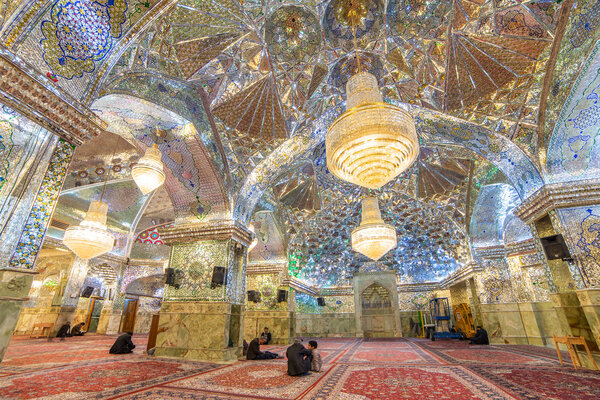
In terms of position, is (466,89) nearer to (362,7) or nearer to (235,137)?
(362,7)

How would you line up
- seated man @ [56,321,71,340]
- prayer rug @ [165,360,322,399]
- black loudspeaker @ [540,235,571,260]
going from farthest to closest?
seated man @ [56,321,71,340] < black loudspeaker @ [540,235,571,260] < prayer rug @ [165,360,322,399]

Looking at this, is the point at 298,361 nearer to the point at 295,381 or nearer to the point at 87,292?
the point at 295,381

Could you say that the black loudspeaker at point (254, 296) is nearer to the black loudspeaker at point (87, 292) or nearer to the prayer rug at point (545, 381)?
the prayer rug at point (545, 381)

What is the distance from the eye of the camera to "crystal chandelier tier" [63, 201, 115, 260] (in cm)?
624

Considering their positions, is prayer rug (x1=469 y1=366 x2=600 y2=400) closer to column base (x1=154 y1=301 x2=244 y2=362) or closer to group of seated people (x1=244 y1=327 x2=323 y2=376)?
group of seated people (x1=244 y1=327 x2=323 y2=376)

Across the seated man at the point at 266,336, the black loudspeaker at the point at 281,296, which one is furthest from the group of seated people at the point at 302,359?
the black loudspeaker at the point at 281,296

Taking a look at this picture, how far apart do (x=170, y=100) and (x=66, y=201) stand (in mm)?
7585

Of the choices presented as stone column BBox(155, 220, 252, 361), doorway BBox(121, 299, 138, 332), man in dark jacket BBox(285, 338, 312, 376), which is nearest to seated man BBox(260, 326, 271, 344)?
stone column BBox(155, 220, 252, 361)

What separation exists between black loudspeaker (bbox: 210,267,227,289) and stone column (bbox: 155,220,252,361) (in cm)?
6

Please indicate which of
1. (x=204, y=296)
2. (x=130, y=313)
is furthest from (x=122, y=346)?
(x=130, y=313)

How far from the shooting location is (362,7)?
468 centimetres

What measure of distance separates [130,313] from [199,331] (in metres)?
9.89

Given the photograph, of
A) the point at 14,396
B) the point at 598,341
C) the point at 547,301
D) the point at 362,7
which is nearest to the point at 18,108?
the point at 14,396

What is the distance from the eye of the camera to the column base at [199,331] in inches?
197
